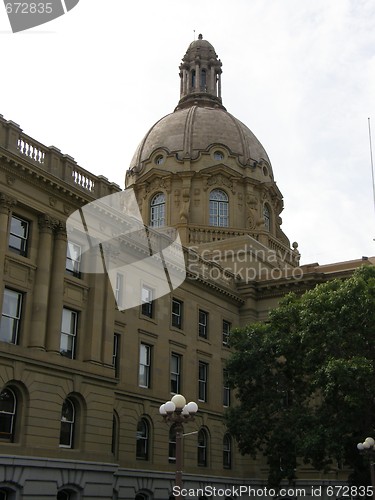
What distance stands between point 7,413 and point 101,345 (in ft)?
20.4

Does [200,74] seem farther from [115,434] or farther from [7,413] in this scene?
[7,413]

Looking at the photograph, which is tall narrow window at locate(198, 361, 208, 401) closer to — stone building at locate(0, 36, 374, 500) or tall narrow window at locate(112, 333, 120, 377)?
stone building at locate(0, 36, 374, 500)

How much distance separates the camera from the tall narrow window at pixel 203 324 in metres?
44.3

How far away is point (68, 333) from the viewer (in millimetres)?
30766

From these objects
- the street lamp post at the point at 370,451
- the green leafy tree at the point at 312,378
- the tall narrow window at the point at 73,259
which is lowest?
the street lamp post at the point at 370,451

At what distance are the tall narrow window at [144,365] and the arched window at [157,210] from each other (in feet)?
83.0

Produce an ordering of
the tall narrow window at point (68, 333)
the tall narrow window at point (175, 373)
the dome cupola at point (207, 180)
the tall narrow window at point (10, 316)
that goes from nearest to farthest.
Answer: the tall narrow window at point (10, 316) < the tall narrow window at point (68, 333) < the tall narrow window at point (175, 373) < the dome cupola at point (207, 180)

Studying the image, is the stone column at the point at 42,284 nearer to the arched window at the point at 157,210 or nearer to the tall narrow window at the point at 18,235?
the tall narrow window at the point at 18,235

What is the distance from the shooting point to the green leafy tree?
29.7 m

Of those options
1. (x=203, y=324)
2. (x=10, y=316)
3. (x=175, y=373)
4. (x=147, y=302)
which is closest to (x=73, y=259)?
(x=10, y=316)

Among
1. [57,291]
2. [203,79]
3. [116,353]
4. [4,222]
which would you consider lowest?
[116,353]

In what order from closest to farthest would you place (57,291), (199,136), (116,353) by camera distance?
1. (57,291)
2. (116,353)
3. (199,136)

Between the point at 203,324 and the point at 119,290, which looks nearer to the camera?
the point at 119,290

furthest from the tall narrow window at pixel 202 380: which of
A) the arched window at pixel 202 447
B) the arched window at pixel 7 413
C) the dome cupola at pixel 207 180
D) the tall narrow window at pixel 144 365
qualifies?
the arched window at pixel 7 413
